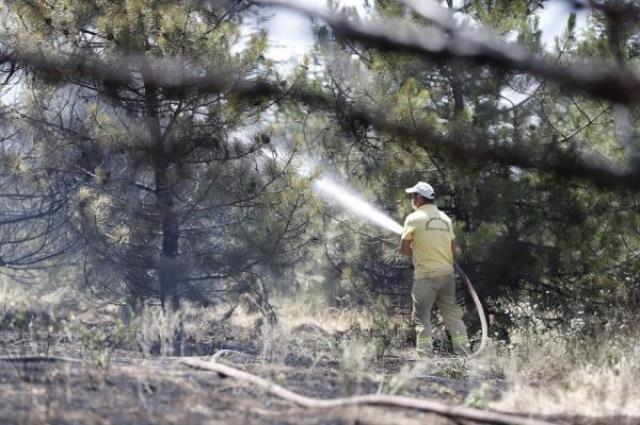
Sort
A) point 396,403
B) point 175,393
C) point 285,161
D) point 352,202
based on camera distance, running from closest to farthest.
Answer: point 396,403, point 175,393, point 285,161, point 352,202

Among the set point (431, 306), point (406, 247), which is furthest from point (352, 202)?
point (431, 306)

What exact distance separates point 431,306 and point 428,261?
0.53 m

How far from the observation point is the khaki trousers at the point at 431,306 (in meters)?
9.41

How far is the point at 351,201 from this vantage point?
38.7 feet

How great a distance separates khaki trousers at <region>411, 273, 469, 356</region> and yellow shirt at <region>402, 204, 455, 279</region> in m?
0.11

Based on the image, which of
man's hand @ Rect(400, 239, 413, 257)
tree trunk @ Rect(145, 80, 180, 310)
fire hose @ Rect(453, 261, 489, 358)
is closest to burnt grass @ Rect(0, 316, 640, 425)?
fire hose @ Rect(453, 261, 489, 358)

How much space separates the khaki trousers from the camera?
30.9ft

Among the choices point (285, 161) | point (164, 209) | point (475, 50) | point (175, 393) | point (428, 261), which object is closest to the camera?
point (475, 50)

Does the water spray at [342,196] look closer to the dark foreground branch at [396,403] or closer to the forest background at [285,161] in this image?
the forest background at [285,161]

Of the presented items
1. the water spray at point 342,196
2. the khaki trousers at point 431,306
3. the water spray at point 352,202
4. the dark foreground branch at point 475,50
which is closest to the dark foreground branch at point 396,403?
the dark foreground branch at point 475,50

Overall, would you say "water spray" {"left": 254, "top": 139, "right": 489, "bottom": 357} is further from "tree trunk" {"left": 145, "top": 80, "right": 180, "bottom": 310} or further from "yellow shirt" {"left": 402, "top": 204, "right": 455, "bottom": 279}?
"tree trunk" {"left": 145, "top": 80, "right": 180, "bottom": 310}

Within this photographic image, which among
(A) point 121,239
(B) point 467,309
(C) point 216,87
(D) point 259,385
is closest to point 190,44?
(C) point 216,87

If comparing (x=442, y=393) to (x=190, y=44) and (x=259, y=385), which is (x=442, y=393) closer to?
(x=259, y=385)

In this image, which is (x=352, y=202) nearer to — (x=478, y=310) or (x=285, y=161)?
(x=285, y=161)
